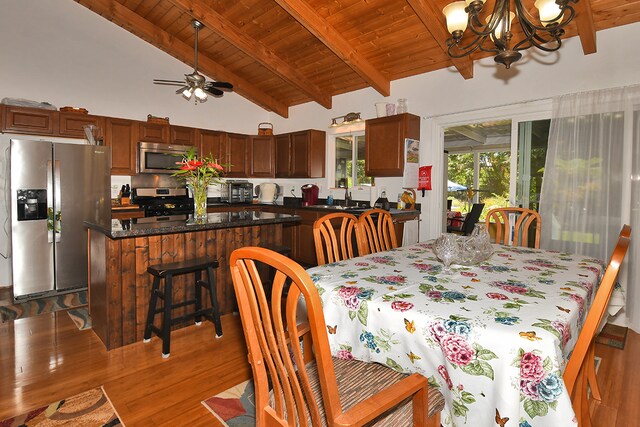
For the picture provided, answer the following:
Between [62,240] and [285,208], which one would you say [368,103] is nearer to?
[285,208]

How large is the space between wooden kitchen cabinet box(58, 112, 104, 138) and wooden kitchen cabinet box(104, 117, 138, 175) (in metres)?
0.20

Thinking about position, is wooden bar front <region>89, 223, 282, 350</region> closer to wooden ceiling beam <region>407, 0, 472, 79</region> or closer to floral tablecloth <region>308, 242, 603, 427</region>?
floral tablecloth <region>308, 242, 603, 427</region>

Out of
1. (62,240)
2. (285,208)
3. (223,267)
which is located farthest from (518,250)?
(62,240)

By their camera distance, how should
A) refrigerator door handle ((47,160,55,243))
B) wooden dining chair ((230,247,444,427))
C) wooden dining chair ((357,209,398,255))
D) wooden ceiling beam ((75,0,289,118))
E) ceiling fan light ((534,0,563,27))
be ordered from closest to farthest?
1. wooden dining chair ((230,247,444,427))
2. ceiling fan light ((534,0,563,27))
3. wooden dining chair ((357,209,398,255))
4. refrigerator door handle ((47,160,55,243))
5. wooden ceiling beam ((75,0,289,118))

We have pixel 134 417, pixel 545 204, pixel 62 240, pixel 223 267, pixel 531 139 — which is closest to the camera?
pixel 134 417

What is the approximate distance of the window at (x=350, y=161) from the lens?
17.2 feet

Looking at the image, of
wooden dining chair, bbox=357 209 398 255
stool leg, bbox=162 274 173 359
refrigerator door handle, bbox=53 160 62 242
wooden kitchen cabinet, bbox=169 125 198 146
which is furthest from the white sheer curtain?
refrigerator door handle, bbox=53 160 62 242

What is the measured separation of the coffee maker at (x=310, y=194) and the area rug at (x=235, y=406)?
11.7 feet

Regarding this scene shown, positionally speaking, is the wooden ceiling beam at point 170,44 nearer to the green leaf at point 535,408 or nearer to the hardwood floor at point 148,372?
the hardwood floor at point 148,372

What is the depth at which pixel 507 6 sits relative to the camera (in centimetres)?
191

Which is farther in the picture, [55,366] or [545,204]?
[545,204]

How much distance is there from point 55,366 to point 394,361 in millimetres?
2262

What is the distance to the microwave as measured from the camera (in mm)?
4586

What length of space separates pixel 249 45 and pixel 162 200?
7.85ft
